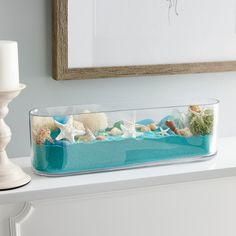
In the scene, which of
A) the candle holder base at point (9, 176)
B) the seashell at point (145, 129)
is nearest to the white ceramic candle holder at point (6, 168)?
the candle holder base at point (9, 176)

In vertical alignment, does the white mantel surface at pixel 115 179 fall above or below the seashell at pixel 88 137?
below

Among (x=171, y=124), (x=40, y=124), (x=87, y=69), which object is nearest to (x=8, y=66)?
(x=40, y=124)

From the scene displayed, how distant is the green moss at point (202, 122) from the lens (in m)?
1.07

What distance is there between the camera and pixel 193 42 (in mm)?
1220

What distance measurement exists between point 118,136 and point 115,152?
33mm

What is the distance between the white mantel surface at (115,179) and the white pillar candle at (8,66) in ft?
0.65

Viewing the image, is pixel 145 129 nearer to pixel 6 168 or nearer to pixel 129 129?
pixel 129 129

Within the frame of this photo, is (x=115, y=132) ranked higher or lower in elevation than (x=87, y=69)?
lower

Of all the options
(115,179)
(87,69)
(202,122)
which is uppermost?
(87,69)

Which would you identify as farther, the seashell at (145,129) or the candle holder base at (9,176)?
the seashell at (145,129)

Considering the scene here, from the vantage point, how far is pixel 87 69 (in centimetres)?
112

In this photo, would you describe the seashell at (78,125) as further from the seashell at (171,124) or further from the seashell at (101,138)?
the seashell at (171,124)

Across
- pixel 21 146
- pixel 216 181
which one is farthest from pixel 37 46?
pixel 216 181

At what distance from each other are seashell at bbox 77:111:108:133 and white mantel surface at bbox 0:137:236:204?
0.32 ft
